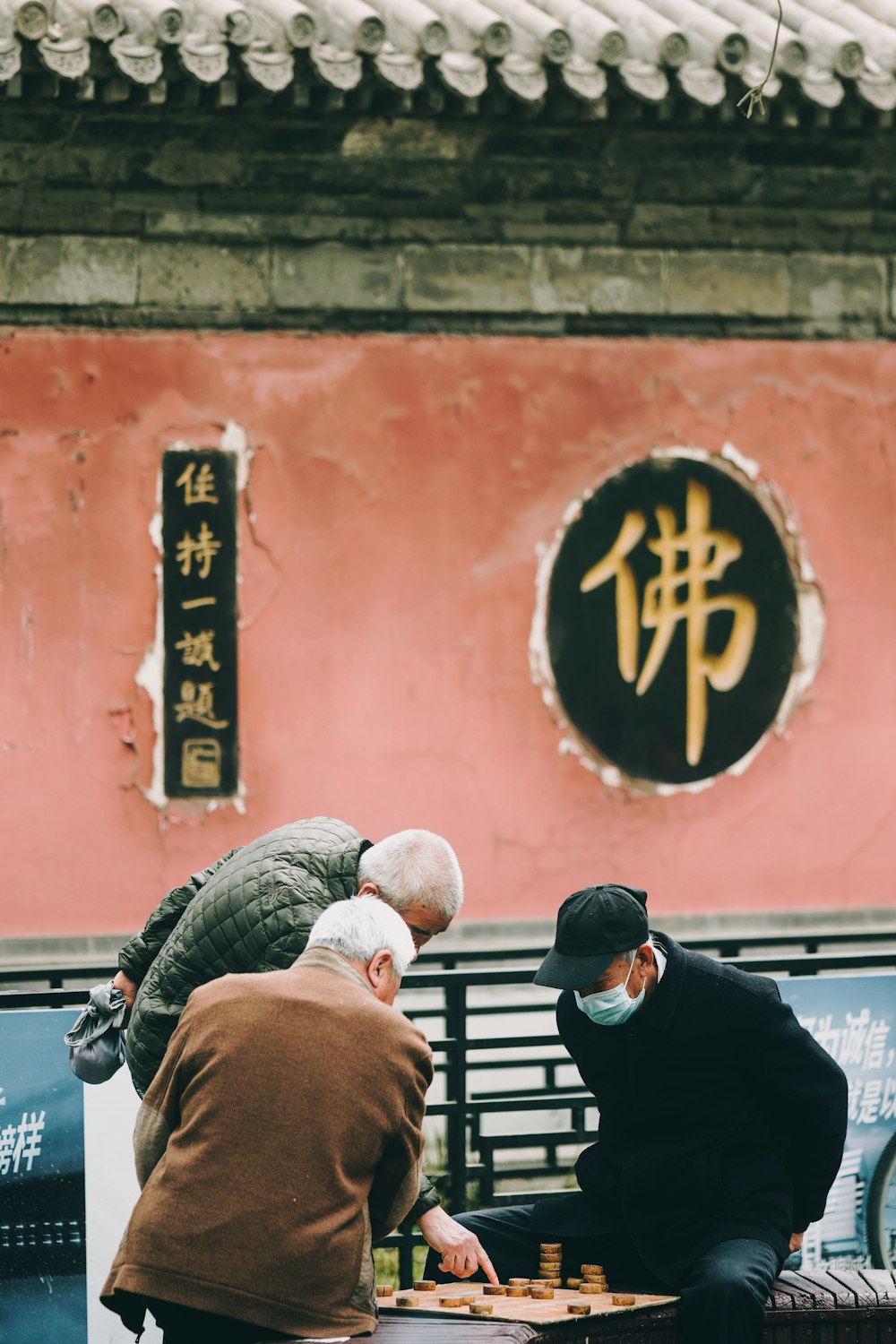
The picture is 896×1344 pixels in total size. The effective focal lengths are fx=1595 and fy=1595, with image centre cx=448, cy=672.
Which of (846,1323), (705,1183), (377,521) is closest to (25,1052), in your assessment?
(705,1183)

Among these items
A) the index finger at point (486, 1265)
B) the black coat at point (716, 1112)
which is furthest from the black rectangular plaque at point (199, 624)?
the index finger at point (486, 1265)

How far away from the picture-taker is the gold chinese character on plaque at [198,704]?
625cm

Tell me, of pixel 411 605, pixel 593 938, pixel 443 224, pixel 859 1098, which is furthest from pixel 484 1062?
pixel 443 224

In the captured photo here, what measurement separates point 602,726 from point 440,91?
2.56 m

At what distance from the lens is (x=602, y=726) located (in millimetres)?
6578

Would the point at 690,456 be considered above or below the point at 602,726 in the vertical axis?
above

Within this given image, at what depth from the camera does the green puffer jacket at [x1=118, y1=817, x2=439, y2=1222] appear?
3342 millimetres

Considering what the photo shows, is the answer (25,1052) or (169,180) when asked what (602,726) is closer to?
(169,180)

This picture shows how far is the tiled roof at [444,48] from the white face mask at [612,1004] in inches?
142

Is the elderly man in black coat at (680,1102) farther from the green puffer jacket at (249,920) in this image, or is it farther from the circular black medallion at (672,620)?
the circular black medallion at (672,620)

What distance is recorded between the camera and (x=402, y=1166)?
2.91m

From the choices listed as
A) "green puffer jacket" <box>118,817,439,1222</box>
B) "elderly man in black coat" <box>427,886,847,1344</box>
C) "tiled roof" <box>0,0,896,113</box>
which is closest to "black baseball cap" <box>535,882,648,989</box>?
"elderly man in black coat" <box>427,886,847,1344</box>

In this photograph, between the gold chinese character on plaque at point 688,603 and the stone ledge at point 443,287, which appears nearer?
the stone ledge at point 443,287

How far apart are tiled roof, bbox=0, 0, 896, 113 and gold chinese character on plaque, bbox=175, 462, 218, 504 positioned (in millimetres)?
1396
